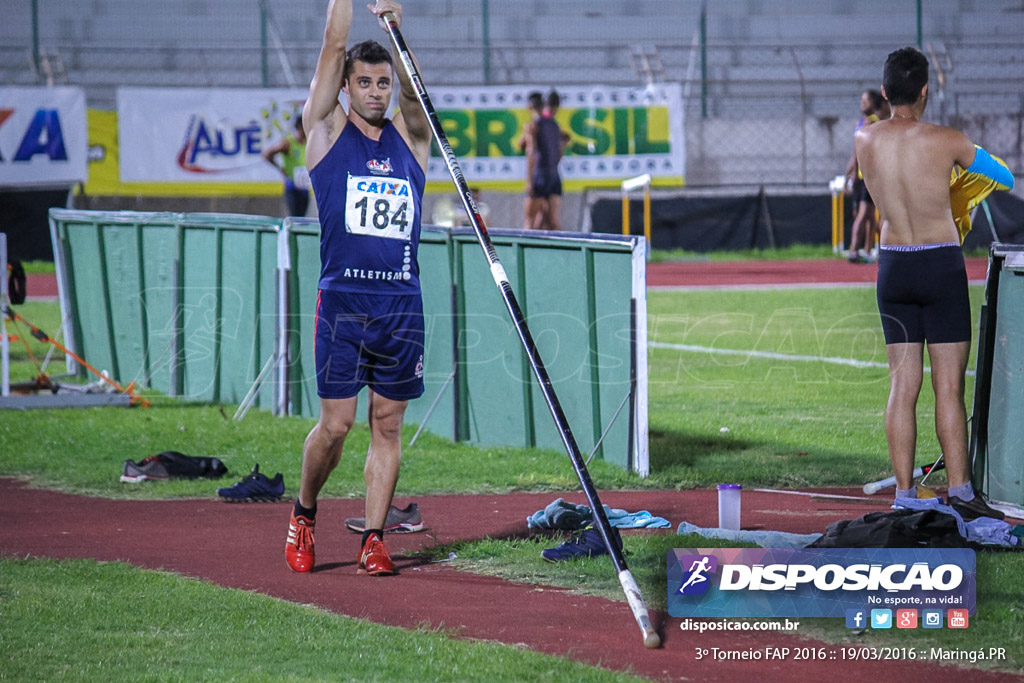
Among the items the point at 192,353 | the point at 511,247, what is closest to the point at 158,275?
the point at 192,353

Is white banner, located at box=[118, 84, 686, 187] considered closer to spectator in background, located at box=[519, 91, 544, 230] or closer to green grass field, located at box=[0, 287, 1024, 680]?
spectator in background, located at box=[519, 91, 544, 230]

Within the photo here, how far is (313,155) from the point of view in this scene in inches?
246

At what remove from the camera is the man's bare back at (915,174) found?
678 cm

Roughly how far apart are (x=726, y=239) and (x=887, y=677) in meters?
21.1

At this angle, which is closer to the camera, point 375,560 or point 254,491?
point 375,560

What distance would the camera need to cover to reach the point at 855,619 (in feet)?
16.9

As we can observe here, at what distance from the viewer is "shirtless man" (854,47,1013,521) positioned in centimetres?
680

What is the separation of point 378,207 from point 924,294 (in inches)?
105

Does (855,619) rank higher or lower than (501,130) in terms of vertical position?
lower

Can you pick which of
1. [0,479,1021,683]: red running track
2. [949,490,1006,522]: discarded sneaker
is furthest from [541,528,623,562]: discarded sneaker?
[949,490,1006,522]: discarded sneaker

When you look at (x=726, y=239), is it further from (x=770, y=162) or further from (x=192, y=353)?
(x=192, y=353)

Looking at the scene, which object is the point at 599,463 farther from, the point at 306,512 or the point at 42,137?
the point at 42,137

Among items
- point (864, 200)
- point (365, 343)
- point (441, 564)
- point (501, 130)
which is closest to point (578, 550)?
point (441, 564)

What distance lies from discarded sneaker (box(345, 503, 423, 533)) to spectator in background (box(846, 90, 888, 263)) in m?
11.4
